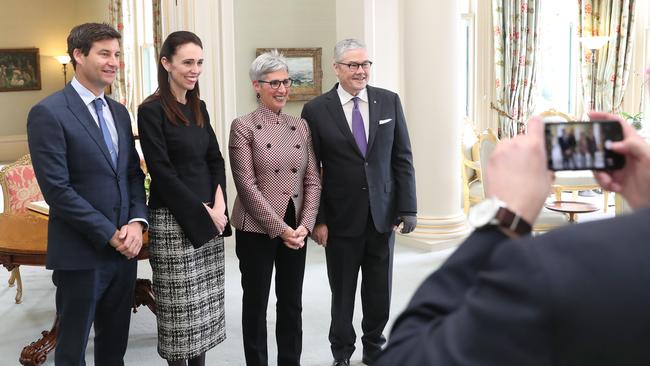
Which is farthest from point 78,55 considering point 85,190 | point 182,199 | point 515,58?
point 515,58

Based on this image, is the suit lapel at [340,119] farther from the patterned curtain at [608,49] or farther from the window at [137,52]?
the window at [137,52]

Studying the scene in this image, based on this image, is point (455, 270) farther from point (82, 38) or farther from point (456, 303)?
point (82, 38)

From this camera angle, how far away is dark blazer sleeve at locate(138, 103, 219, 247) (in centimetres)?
360

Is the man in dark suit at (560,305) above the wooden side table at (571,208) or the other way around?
above

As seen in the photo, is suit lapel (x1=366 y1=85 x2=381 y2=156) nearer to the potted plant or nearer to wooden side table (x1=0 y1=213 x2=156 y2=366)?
wooden side table (x1=0 y1=213 x2=156 y2=366)

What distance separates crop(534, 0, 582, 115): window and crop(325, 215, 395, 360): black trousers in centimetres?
835

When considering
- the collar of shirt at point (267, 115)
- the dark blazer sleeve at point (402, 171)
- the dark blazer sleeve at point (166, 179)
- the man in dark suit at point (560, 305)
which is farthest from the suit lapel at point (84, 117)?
the man in dark suit at point (560, 305)

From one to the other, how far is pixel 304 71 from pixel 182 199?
457 cm

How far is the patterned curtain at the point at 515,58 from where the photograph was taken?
38.1ft

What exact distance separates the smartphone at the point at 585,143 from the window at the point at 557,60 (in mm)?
11137

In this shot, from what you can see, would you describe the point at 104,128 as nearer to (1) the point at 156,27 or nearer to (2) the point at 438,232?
(2) the point at 438,232

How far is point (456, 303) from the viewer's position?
1.13m

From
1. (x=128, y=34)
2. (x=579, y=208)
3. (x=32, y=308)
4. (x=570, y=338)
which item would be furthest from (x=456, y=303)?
(x=128, y=34)

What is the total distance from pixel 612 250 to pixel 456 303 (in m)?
0.30
